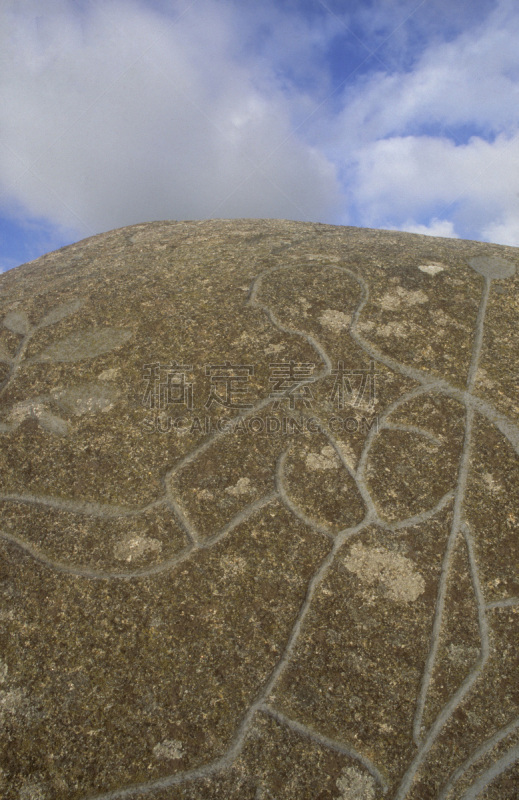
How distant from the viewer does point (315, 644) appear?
240cm

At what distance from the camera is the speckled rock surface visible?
2158 mm

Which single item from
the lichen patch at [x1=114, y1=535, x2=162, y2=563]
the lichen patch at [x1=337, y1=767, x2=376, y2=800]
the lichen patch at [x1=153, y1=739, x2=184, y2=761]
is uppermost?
the lichen patch at [x1=114, y1=535, x2=162, y2=563]

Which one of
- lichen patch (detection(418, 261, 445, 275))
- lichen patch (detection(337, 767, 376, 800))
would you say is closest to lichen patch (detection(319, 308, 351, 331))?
lichen patch (detection(418, 261, 445, 275))

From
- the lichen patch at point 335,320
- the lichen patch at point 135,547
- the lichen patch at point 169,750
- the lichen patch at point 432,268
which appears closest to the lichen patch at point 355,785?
the lichen patch at point 169,750

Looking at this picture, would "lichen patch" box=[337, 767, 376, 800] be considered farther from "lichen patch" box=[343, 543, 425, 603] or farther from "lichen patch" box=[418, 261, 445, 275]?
"lichen patch" box=[418, 261, 445, 275]

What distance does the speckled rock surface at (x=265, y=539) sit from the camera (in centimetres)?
216

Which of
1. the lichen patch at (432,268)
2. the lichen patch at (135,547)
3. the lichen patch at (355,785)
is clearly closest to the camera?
the lichen patch at (355,785)

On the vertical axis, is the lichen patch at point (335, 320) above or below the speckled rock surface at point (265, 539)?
above

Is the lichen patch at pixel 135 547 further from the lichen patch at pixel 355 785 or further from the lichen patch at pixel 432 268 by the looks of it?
the lichen patch at pixel 432 268

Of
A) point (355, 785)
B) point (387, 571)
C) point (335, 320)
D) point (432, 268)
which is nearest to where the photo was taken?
point (355, 785)

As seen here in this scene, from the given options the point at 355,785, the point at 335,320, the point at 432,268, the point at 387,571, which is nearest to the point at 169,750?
the point at 355,785

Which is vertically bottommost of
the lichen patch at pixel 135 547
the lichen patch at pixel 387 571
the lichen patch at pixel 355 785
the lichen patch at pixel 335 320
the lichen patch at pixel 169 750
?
the lichen patch at pixel 169 750

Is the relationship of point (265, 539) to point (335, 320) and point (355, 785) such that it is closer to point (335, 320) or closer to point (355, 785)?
point (355, 785)

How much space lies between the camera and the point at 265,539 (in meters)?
2.73
